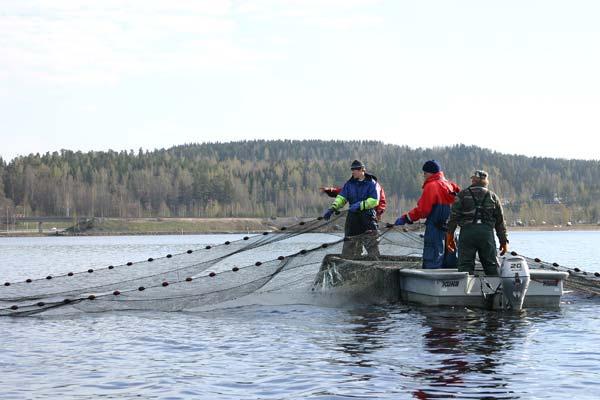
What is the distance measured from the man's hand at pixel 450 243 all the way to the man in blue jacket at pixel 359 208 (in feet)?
6.40

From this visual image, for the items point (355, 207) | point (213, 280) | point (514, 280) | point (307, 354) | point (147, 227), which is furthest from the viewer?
point (147, 227)

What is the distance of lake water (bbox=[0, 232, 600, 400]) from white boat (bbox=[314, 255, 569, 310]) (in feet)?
0.99

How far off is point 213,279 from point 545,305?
6.09m

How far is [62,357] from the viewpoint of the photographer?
42.6ft

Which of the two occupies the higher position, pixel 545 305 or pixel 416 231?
pixel 416 231

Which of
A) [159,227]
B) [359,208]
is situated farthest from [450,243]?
[159,227]

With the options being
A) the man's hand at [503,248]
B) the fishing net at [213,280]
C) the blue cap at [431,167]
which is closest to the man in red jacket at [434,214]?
the blue cap at [431,167]

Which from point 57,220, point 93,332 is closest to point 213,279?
point 93,332

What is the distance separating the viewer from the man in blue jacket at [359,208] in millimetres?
18891

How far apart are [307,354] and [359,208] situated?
6.46 metres

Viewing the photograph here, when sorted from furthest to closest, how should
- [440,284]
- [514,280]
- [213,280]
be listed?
[213,280]
[440,284]
[514,280]

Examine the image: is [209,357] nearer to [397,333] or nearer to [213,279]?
[397,333]

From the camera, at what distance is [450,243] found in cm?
1717

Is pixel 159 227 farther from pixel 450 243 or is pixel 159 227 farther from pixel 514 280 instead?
pixel 514 280
